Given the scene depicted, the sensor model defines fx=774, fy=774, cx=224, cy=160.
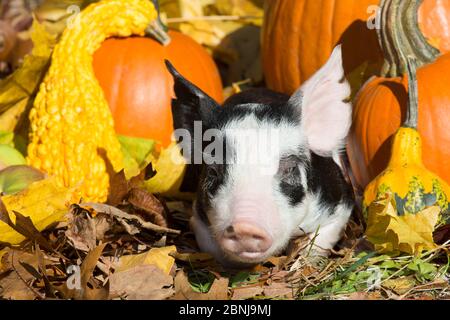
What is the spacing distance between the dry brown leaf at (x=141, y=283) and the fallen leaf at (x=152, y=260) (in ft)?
0.37

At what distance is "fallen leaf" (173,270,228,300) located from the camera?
2623 mm

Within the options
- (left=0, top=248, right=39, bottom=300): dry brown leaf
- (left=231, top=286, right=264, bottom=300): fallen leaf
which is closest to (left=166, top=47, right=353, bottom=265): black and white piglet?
(left=231, top=286, right=264, bottom=300): fallen leaf

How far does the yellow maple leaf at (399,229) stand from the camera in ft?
9.44

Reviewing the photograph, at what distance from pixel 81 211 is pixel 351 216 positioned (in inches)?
49.1

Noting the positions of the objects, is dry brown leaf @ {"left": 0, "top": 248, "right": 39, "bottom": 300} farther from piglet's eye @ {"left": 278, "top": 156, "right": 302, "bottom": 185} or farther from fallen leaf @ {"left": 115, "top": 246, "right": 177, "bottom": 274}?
piglet's eye @ {"left": 278, "top": 156, "right": 302, "bottom": 185}

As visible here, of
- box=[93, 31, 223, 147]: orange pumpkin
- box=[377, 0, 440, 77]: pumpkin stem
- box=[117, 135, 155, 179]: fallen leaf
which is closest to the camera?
box=[377, 0, 440, 77]: pumpkin stem

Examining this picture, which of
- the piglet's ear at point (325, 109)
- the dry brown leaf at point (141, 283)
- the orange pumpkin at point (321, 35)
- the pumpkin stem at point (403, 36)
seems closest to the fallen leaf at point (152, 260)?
the dry brown leaf at point (141, 283)

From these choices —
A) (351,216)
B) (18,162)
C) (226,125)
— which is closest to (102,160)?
(18,162)

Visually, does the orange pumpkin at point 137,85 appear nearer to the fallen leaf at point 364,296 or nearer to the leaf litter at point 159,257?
the leaf litter at point 159,257

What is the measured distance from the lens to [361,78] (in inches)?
157

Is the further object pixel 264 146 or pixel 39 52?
pixel 39 52

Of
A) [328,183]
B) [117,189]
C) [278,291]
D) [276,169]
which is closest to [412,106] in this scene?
[328,183]

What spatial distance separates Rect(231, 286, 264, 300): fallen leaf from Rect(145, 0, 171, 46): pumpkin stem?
6.09ft
